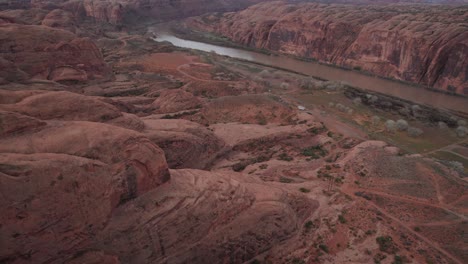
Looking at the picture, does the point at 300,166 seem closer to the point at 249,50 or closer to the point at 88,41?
the point at 88,41

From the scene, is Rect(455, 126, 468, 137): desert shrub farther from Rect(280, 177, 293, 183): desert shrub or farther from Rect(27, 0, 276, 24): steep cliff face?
Rect(27, 0, 276, 24): steep cliff face

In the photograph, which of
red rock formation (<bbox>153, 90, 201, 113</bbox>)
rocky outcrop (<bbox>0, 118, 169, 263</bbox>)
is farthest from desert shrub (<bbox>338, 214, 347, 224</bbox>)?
red rock formation (<bbox>153, 90, 201, 113</bbox>)

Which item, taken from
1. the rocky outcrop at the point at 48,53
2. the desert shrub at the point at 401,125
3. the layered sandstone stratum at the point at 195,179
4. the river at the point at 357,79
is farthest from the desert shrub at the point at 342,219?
the river at the point at 357,79

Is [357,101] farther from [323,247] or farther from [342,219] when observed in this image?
[323,247]

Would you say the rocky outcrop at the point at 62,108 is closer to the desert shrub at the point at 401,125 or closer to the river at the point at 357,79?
the desert shrub at the point at 401,125

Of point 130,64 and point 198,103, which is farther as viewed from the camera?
point 130,64

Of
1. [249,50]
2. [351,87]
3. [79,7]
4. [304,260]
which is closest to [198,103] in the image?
[304,260]
